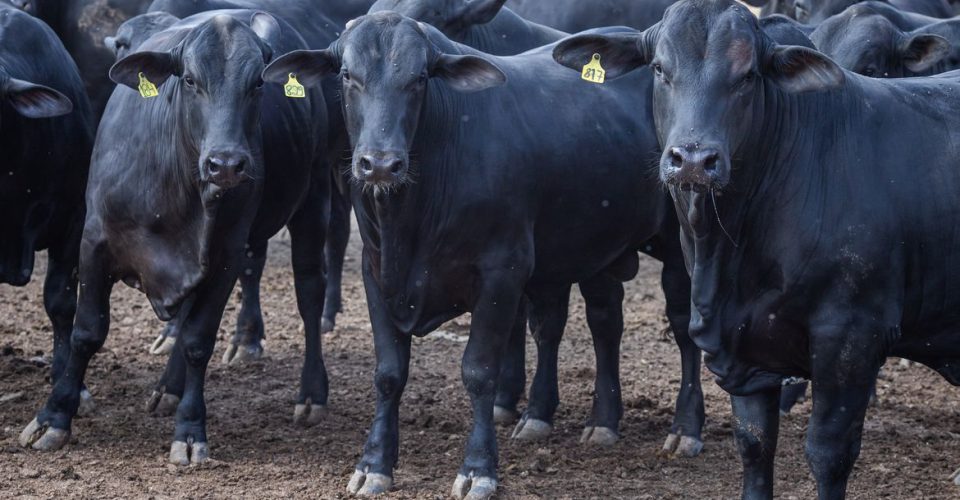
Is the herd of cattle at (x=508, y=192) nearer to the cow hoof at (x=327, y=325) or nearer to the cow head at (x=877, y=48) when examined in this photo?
the cow head at (x=877, y=48)

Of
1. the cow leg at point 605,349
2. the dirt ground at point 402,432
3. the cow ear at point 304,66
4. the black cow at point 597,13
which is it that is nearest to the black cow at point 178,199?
the cow ear at point 304,66

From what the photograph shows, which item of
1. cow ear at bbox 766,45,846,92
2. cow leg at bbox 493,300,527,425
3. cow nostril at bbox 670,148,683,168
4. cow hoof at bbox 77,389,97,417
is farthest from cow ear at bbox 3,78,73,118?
cow ear at bbox 766,45,846,92

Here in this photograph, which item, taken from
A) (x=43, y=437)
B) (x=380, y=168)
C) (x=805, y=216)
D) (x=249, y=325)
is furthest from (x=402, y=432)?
(x=805, y=216)

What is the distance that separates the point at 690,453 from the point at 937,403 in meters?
1.99

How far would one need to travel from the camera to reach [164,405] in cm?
804

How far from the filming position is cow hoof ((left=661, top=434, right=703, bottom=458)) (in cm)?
759

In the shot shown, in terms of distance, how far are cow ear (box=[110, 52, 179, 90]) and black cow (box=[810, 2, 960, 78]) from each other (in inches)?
144

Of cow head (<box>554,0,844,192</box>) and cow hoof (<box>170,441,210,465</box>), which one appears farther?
cow hoof (<box>170,441,210,465</box>)

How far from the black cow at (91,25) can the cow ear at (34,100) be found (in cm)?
222

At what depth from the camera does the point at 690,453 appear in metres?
7.59

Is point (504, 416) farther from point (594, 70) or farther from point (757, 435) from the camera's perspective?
point (594, 70)

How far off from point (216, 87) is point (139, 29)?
163 centimetres

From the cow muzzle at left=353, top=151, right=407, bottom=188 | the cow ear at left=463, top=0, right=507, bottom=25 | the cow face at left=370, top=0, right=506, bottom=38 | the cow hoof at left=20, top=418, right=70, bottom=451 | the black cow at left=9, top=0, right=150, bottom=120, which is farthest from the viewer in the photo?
the black cow at left=9, top=0, right=150, bottom=120

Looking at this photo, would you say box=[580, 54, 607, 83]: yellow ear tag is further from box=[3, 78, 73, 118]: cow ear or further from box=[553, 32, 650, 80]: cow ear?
box=[3, 78, 73, 118]: cow ear
